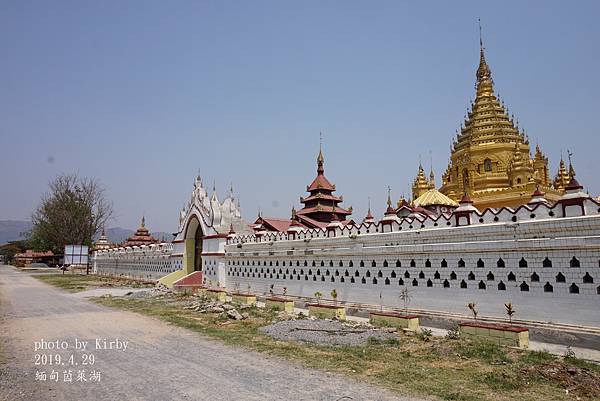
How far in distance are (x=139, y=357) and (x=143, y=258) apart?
37.3 m

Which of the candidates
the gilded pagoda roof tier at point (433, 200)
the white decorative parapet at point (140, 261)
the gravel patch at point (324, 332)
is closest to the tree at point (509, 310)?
the gravel patch at point (324, 332)

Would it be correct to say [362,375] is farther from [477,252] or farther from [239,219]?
[239,219]

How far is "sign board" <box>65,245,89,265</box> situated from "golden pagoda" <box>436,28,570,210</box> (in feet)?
160

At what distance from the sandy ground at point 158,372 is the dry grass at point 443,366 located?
2.40 ft

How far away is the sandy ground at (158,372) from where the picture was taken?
8.90m

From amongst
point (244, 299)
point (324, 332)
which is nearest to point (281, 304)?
point (244, 299)

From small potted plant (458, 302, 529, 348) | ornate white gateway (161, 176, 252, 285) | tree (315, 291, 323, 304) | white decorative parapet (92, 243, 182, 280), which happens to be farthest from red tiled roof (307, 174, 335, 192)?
small potted plant (458, 302, 529, 348)

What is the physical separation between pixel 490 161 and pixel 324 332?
78.7 ft

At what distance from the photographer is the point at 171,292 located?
3080cm

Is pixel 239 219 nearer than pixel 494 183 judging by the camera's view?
No

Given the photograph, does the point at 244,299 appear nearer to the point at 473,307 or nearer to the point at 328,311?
the point at 328,311

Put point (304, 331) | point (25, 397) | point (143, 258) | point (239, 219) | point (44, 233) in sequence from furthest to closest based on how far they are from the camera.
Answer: point (44, 233) < point (143, 258) < point (239, 219) < point (304, 331) < point (25, 397)

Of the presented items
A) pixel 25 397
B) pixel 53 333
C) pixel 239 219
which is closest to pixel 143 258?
pixel 239 219

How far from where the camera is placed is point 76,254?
61.4 m
